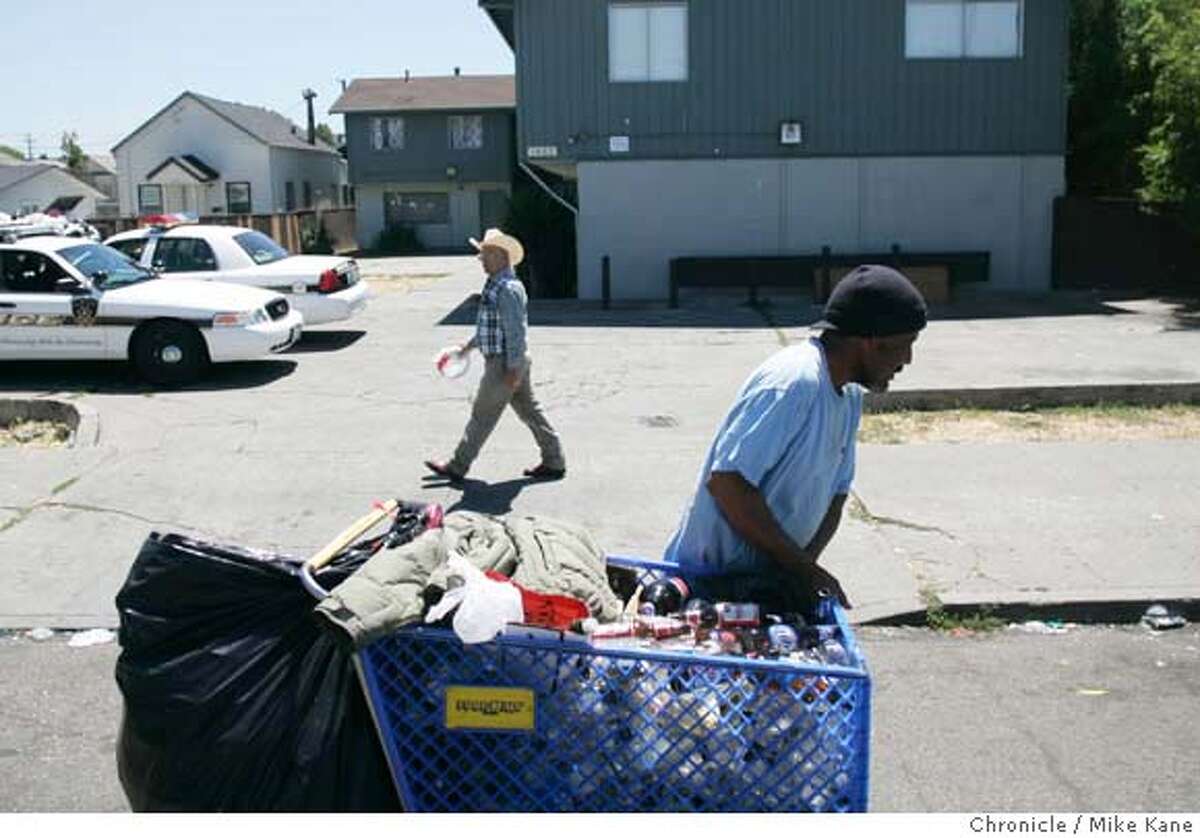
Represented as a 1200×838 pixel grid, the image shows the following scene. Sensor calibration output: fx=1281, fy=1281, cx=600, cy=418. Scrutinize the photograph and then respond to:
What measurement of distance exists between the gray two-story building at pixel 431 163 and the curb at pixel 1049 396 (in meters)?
39.7

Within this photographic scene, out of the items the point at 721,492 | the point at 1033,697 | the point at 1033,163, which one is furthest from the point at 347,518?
the point at 1033,163

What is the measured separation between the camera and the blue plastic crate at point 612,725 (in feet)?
10.5

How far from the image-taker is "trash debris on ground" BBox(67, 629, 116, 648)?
6.30 meters

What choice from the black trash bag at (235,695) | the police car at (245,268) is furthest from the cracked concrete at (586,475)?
the black trash bag at (235,695)

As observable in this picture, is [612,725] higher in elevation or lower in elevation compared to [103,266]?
lower

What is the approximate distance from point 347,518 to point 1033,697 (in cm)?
458

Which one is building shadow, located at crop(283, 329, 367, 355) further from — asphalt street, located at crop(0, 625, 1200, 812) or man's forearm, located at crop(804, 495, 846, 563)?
man's forearm, located at crop(804, 495, 846, 563)

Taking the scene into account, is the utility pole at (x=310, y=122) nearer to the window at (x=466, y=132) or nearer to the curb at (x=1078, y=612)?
the window at (x=466, y=132)

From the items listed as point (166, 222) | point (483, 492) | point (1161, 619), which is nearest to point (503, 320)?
point (483, 492)

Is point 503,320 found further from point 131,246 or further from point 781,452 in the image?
point 131,246

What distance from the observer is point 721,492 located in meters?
3.68

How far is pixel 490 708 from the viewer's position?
3232 mm

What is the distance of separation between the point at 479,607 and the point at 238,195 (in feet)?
181

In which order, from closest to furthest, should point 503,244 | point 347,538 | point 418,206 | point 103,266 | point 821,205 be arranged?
point 347,538 < point 503,244 < point 103,266 < point 821,205 < point 418,206
